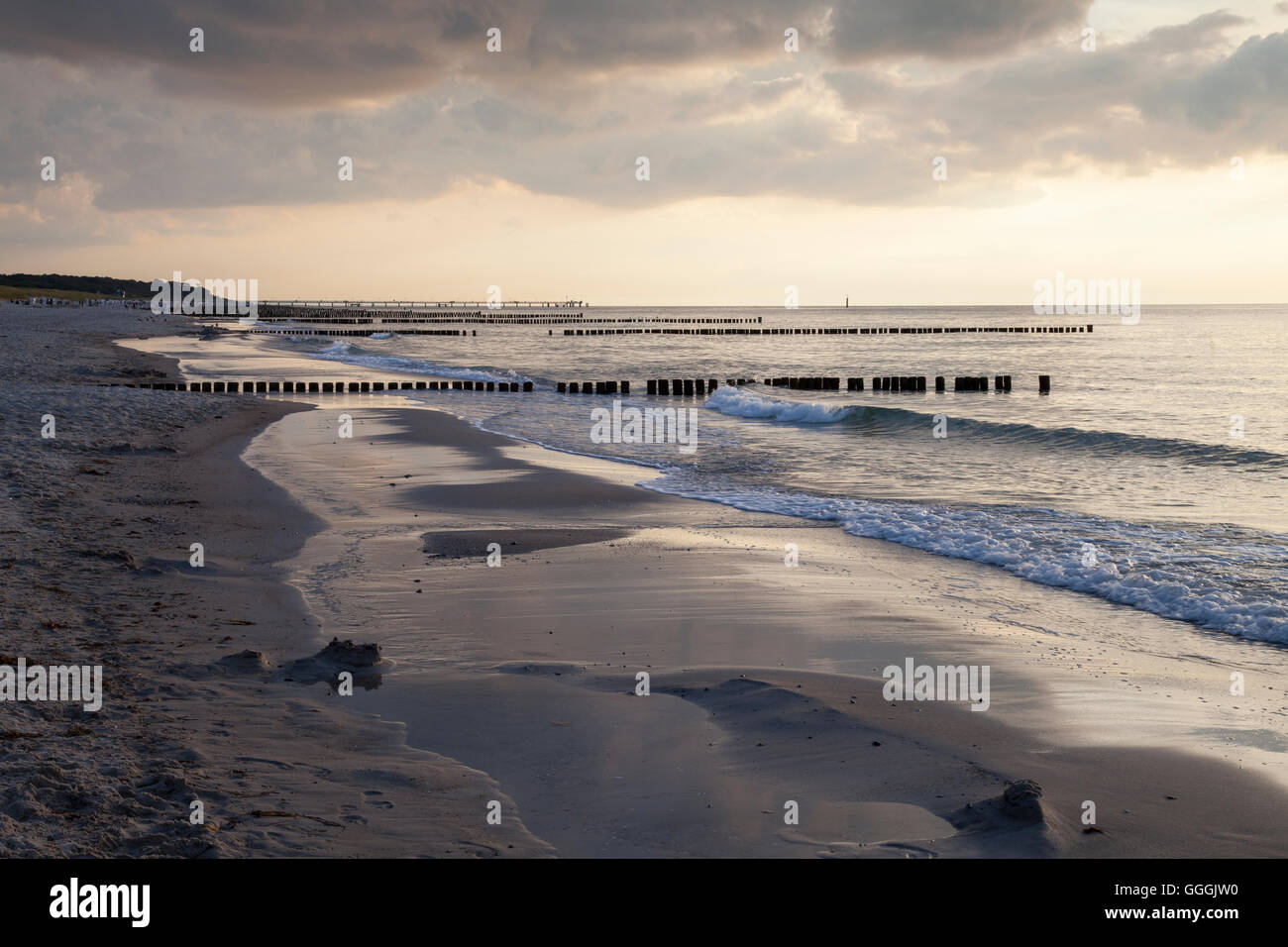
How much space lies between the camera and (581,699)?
22.3 feet

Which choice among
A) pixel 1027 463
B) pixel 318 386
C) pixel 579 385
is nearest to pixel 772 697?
pixel 1027 463

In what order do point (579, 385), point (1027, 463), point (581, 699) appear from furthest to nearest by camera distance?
point (579, 385), point (1027, 463), point (581, 699)

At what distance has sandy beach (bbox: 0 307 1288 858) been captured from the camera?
4852 millimetres

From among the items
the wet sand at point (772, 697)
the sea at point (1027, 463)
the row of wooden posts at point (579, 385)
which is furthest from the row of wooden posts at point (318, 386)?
the wet sand at point (772, 697)

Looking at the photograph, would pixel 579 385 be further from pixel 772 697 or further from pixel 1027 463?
pixel 772 697

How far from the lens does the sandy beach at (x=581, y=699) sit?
485cm

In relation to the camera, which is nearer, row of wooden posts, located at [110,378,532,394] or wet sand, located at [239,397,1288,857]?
wet sand, located at [239,397,1288,857]

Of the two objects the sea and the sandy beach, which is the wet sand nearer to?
the sandy beach

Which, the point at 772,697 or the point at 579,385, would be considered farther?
the point at 579,385

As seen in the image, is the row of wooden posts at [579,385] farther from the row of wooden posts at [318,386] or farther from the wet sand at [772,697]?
the wet sand at [772,697]

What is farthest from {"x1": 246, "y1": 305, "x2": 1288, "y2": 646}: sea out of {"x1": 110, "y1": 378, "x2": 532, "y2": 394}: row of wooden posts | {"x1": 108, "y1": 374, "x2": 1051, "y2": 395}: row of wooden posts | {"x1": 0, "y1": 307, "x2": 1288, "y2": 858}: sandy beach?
{"x1": 110, "y1": 378, "x2": 532, "y2": 394}: row of wooden posts

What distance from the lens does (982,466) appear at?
810 inches

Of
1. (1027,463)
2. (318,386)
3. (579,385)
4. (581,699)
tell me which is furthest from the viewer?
(579,385)
